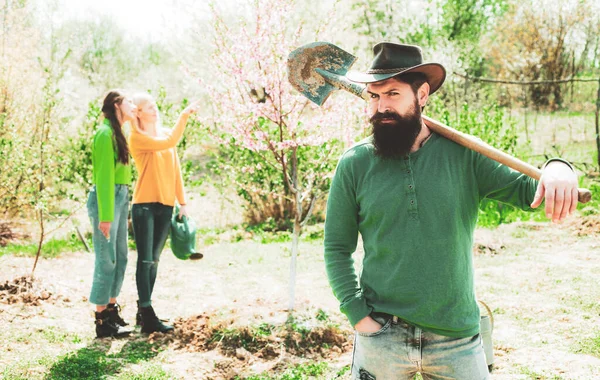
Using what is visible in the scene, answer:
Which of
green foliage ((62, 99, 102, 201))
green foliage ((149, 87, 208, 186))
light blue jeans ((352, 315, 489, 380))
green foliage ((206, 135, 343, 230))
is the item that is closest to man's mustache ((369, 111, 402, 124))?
light blue jeans ((352, 315, 489, 380))

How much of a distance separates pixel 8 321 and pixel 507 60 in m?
19.4

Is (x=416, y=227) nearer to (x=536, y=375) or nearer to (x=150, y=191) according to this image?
(x=536, y=375)

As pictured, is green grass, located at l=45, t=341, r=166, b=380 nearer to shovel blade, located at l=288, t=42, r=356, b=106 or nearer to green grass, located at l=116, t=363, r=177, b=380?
green grass, located at l=116, t=363, r=177, b=380

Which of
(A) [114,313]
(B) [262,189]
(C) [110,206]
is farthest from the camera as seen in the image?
(B) [262,189]

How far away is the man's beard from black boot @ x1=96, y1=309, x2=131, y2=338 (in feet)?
10.8

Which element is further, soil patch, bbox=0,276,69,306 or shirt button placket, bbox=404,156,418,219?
soil patch, bbox=0,276,69,306

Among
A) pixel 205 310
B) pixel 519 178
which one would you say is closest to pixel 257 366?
pixel 205 310

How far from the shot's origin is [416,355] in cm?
181

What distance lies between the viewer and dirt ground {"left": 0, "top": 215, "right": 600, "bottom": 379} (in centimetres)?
389

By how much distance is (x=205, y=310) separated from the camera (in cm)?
484

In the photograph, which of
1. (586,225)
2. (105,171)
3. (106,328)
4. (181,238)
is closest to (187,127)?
(181,238)

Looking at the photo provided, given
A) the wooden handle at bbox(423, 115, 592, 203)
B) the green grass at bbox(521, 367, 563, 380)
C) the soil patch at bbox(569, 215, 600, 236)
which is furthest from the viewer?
the soil patch at bbox(569, 215, 600, 236)

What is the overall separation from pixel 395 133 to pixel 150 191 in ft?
9.37

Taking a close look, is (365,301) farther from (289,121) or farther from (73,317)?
(73,317)
